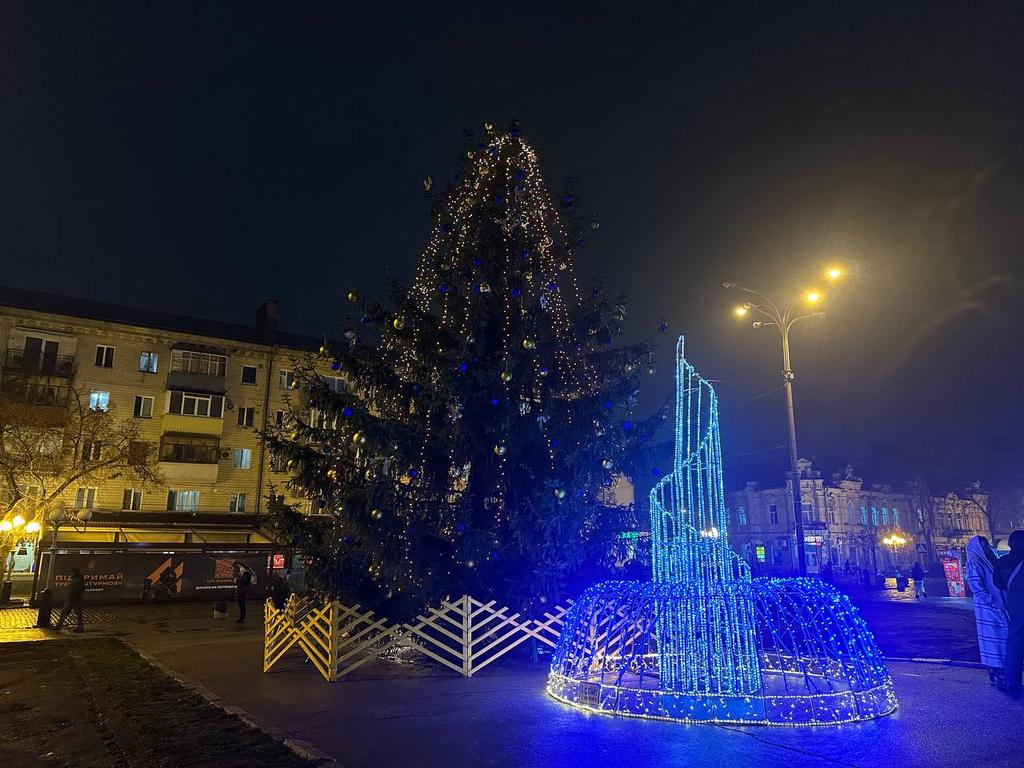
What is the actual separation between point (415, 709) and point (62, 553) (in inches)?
1014

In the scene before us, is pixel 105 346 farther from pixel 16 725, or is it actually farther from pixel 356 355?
pixel 16 725

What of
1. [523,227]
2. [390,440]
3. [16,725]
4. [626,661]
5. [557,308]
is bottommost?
[16,725]

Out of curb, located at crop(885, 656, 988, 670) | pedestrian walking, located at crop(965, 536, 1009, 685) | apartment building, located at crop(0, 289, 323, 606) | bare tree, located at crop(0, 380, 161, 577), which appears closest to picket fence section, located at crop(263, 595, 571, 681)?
curb, located at crop(885, 656, 988, 670)

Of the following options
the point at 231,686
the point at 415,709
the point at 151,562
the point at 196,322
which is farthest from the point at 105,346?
the point at 415,709

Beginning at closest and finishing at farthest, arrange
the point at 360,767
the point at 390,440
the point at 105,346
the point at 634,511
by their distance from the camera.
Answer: the point at 360,767 → the point at 390,440 → the point at 634,511 → the point at 105,346

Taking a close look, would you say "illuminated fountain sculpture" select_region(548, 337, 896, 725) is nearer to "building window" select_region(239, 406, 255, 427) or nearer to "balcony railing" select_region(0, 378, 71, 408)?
"balcony railing" select_region(0, 378, 71, 408)

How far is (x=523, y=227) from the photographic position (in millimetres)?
15234

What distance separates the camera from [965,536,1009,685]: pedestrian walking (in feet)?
33.9

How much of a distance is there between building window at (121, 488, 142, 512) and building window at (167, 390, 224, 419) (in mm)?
4846

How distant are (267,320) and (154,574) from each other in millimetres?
19780

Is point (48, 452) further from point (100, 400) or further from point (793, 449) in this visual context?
point (793, 449)

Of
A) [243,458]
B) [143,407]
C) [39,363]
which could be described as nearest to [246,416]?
[243,458]

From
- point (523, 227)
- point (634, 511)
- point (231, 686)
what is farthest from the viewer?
point (523, 227)

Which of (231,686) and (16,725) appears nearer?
(16,725)
